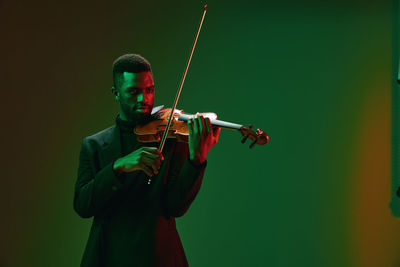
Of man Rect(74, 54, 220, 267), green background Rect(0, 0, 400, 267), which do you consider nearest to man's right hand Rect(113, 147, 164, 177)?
man Rect(74, 54, 220, 267)

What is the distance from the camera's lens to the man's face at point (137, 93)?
1.45m

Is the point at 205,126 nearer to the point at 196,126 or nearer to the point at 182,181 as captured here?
the point at 196,126

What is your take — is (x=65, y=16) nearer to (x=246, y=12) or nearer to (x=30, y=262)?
(x=246, y=12)

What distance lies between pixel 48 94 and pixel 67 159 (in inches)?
14.4

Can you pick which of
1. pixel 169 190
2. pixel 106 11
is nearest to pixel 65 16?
pixel 106 11

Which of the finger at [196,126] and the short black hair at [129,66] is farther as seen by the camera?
the short black hair at [129,66]

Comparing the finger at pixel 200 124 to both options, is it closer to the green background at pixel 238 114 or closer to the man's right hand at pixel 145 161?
the man's right hand at pixel 145 161

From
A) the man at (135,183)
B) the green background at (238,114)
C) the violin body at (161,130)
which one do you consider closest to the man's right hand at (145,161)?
the man at (135,183)

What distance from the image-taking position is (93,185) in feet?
4.50

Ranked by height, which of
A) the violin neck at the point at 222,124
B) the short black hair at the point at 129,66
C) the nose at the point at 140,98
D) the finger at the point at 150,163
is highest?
the short black hair at the point at 129,66

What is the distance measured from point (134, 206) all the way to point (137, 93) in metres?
0.36

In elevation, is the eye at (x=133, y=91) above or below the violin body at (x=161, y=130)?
above

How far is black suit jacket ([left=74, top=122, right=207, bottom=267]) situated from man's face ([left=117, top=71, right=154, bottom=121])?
0.36 ft

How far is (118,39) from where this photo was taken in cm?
247
